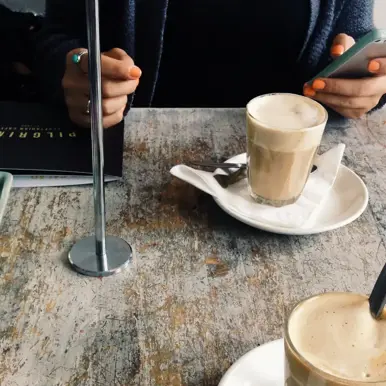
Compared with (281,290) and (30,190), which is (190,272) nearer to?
(281,290)

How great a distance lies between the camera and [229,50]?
48.4 inches

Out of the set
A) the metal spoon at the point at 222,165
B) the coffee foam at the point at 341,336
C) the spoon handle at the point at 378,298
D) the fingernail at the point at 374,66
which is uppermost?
the spoon handle at the point at 378,298

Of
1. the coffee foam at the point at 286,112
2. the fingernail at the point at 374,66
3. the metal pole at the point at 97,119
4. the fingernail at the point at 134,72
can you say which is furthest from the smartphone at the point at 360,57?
the metal pole at the point at 97,119

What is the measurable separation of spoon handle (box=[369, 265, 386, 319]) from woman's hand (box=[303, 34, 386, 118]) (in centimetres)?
50

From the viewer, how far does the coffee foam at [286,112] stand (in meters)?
0.67

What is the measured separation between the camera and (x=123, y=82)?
2.73 feet

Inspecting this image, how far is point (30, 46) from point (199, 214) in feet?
2.72

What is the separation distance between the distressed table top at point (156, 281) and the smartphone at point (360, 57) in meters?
0.15

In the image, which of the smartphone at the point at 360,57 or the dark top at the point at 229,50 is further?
the dark top at the point at 229,50

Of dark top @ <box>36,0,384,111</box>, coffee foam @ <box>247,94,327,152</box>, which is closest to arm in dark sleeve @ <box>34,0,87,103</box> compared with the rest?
dark top @ <box>36,0,384,111</box>

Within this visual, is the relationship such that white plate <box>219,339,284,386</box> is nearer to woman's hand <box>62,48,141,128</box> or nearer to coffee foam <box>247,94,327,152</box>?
coffee foam <box>247,94,327,152</box>

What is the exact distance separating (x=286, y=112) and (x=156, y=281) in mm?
264

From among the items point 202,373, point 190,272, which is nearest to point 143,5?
point 190,272

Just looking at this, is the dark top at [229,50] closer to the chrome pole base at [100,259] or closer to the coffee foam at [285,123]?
the coffee foam at [285,123]
